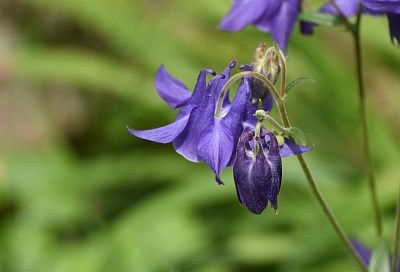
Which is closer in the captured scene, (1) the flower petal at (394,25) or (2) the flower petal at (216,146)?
(2) the flower petal at (216,146)

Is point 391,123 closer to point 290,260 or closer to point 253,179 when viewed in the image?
point 290,260

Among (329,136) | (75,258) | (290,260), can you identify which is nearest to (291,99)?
(329,136)

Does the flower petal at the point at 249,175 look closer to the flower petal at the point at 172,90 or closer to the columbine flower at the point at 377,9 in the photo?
the flower petal at the point at 172,90

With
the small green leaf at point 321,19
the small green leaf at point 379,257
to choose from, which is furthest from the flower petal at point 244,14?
the small green leaf at point 379,257

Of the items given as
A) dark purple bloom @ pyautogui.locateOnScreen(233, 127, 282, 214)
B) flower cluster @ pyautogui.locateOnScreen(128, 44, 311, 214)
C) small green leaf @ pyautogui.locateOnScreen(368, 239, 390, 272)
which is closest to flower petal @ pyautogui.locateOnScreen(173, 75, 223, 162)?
flower cluster @ pyautogui.locateOnScreen(128, 44, 311, 214)

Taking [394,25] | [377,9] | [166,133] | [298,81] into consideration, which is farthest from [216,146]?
[394,25]

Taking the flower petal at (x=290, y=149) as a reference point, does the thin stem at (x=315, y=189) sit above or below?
below
